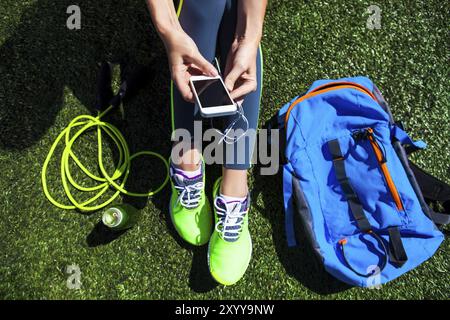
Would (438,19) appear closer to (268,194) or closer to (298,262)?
(268,194)

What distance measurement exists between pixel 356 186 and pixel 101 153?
3.36 ft

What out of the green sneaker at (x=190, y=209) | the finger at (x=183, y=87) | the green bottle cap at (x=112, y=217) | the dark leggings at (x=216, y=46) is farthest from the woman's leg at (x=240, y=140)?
the green bottle cap at (x=112, y=217)

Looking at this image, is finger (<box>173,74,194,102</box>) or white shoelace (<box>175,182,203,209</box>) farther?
white shoelace (<box>175,182,203,209</box>)

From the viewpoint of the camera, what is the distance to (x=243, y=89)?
3.55 ft

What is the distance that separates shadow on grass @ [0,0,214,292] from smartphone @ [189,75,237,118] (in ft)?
1.50

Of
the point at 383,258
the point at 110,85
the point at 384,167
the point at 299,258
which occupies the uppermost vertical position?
the point at 110,85

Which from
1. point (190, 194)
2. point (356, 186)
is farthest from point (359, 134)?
point (190, 194)

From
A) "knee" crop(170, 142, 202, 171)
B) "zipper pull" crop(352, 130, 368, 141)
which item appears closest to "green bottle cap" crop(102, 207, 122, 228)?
"knee" crop(170, 142, 202, 171)

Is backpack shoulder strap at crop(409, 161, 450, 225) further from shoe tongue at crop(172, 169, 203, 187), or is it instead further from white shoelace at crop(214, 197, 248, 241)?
shoe tongue at crop(172, 169, 203, 187)

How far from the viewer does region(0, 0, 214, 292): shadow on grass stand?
1.44m

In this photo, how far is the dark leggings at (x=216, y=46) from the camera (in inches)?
42.9

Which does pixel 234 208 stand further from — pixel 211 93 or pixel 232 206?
pixel 211 93

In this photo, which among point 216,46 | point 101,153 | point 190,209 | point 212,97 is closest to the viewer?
point 212,97

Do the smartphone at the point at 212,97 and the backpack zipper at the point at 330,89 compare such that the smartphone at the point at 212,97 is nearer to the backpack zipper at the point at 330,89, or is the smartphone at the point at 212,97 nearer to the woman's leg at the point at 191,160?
the woman's leg at the point at 191,160
